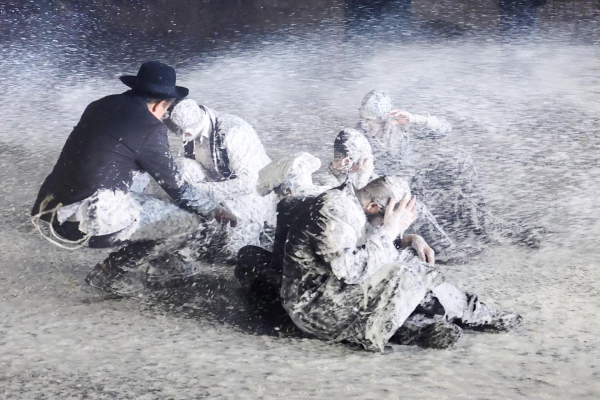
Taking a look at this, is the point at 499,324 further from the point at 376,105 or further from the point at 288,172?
the point at 376,105

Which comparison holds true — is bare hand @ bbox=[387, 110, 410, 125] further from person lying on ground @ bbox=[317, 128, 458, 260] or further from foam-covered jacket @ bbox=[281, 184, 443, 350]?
foam-covered jacket @ bbox=[281, 184, 443, 350]

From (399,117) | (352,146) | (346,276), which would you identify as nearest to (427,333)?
(346,276)

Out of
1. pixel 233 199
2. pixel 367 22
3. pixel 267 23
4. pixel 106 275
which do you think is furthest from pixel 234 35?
pixel 106 275

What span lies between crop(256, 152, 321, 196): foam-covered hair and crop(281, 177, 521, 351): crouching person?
335 mm

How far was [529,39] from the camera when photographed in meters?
4.70

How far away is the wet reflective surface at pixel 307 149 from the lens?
259 centimetres

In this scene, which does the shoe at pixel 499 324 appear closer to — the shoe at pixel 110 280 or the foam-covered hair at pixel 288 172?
the foam-covered hair at pixel 288 172

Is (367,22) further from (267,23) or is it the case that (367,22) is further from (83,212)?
(83,212)

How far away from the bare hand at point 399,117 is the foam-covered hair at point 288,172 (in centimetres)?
70

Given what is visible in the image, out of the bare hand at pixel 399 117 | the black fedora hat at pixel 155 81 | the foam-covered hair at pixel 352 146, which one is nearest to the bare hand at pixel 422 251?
the foam-covered hair at pixel 352 146

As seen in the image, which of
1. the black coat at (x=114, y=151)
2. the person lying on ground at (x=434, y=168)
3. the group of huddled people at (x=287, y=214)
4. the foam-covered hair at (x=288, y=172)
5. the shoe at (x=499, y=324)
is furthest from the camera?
the person lying on ground at (x=434, y=168)

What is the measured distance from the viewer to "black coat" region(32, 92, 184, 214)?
318 cm

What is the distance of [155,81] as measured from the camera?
3283 millimetres

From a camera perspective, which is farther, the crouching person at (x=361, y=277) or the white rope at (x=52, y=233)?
the white rope at (x=52, y=233)
